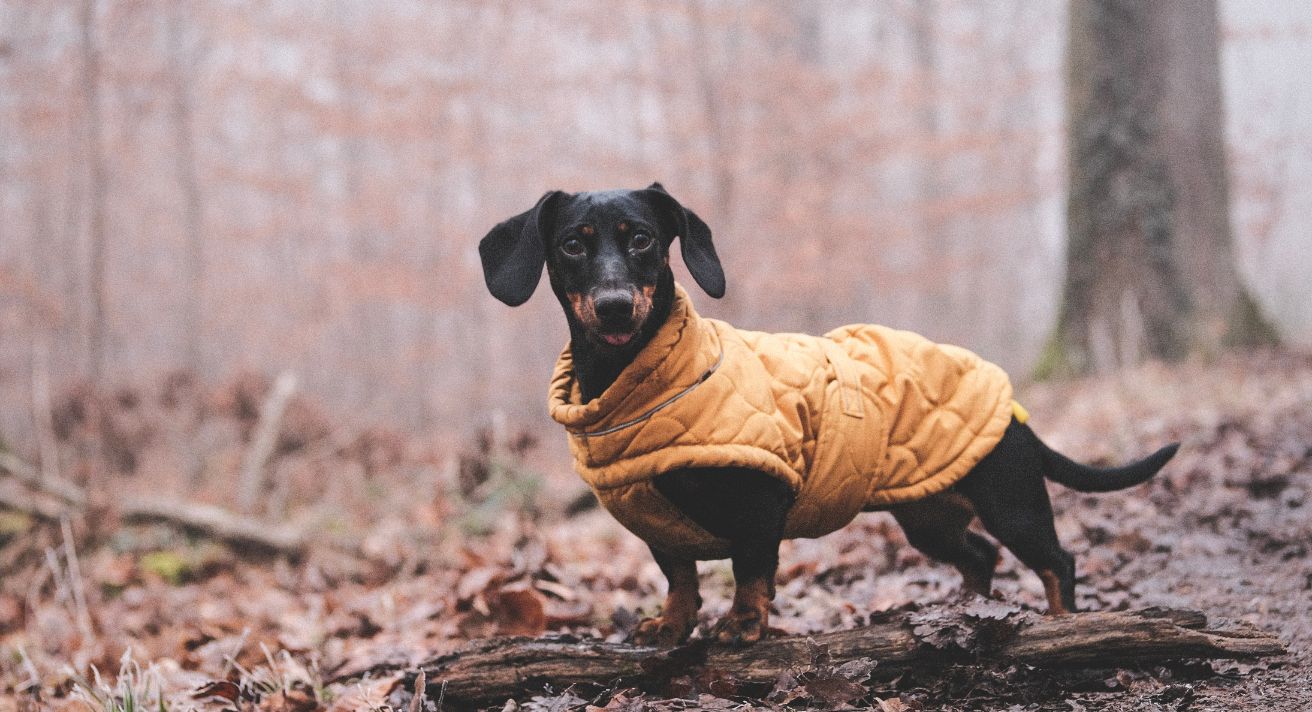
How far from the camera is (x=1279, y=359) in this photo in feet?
22.9

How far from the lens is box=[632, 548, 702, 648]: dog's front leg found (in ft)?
8.86

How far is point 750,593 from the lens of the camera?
2.54 meters

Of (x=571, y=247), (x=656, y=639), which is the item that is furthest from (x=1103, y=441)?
(x=571, y=247)

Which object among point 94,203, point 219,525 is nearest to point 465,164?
point 94,203

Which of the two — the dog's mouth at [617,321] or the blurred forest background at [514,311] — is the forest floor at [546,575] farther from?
the dog's mouth at [617,321]

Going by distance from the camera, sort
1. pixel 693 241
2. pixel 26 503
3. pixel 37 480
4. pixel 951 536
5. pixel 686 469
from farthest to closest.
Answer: pixel 37 480 < pixel 26 503 < pixel 951 536 < pixel 693 241 < pixel 686 469

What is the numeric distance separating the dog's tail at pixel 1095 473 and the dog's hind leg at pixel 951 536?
0.29 meters

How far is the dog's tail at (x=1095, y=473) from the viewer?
281 centimetres

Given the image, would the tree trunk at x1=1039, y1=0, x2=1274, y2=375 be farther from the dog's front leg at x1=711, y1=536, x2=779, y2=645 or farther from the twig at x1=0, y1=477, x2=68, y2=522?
the twig at x1=0, y1=477, x2=68, y2=522

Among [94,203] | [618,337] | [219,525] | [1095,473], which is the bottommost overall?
[219,525]

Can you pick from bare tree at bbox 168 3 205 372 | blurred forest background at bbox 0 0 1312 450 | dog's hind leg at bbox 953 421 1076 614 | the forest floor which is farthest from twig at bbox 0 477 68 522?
bare tree at bbox 168 3 205 372

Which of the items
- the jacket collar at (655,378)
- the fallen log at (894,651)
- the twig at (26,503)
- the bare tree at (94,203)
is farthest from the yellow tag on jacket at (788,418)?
the bare tree at (94,203)

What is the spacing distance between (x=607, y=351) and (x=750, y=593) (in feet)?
2.51

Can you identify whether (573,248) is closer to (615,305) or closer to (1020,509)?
(615,305)
